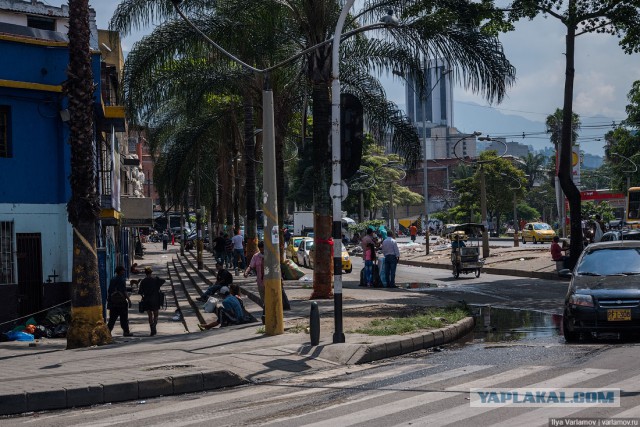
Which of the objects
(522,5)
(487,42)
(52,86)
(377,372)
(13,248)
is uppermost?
(522,5)

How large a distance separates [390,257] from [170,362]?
16969 mm

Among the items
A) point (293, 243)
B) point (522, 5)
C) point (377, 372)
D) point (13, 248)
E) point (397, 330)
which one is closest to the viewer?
point (377, 372)

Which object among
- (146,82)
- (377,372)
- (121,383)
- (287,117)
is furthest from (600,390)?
(287,117)

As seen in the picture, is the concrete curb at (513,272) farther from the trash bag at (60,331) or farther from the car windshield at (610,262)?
the trash bag at (60,331)

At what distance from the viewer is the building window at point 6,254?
2044 cm

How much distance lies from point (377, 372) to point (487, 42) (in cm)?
1389

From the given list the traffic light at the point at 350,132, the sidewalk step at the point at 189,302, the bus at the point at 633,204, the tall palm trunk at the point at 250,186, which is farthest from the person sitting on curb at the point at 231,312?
the bus at the point at 633,204

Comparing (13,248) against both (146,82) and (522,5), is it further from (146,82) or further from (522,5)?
(522,5)

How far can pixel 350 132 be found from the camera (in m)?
15.6

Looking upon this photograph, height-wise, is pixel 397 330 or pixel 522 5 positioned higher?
pixel 522 5

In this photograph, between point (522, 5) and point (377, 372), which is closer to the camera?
point (377, 372)

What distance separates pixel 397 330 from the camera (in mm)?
16172

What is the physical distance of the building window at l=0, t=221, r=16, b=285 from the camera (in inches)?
805
